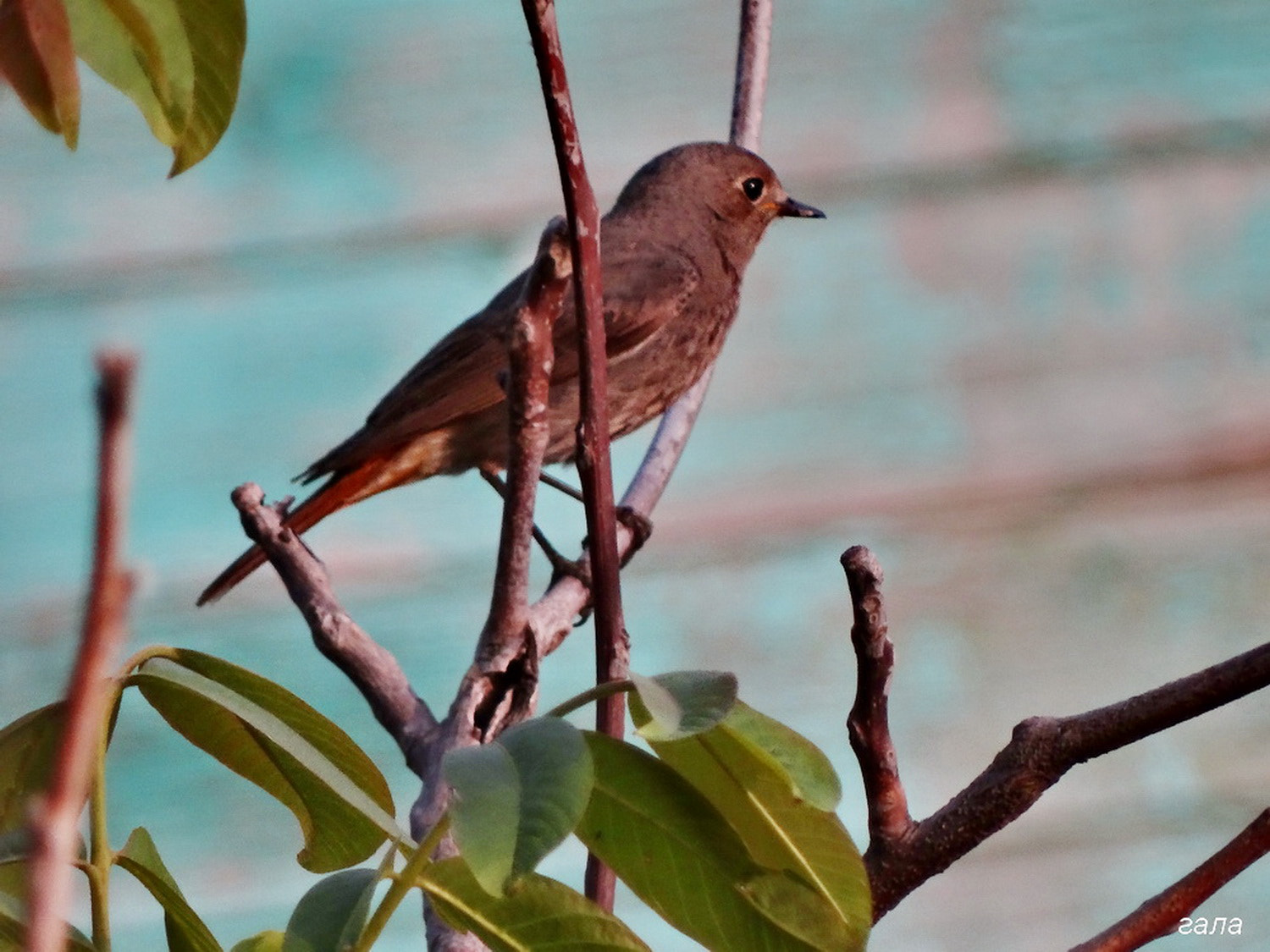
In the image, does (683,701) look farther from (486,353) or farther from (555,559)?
(486,353)

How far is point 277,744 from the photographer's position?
653mm

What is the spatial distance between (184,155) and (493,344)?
60.7 inches

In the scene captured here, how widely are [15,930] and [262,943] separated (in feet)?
0.40

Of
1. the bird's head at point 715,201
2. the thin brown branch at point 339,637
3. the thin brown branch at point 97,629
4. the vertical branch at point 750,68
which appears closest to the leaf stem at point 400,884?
the thin brown branch at point 97,629

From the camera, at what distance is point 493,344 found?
2365 millimetres

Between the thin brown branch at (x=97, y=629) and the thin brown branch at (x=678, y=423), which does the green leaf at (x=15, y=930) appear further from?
the thin brown branch at (x=678, y=423)

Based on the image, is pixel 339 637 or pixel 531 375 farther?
pixel 339 637

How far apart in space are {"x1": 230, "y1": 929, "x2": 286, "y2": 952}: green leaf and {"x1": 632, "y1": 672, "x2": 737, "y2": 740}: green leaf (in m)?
0.20

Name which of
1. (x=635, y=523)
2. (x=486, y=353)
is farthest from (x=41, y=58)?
(x=486, y=353)

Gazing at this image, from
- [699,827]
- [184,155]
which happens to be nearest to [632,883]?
[699,827]

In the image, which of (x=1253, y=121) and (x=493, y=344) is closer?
(x=493, y=344)

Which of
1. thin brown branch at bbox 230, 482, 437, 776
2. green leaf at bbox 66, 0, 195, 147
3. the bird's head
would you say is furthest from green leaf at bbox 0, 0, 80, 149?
the bird's head

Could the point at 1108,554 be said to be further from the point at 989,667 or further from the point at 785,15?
the point at 785,15

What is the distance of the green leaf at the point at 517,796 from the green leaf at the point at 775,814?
82mm
